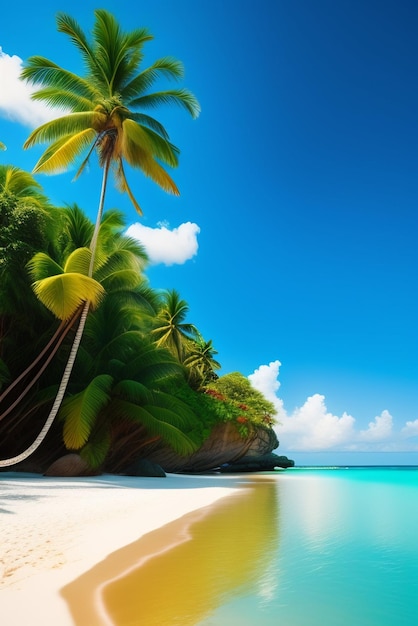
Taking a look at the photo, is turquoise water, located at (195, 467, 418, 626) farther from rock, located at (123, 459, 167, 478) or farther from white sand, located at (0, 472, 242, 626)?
rock, located at (123, 459, 167, 478)

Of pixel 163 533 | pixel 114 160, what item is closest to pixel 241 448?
pixel 114 160

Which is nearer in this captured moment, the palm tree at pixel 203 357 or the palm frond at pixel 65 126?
the palm frond at pixel 65 126

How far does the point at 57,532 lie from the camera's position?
5051 millimetres

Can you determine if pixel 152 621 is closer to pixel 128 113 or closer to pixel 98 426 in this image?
pixel 98 426

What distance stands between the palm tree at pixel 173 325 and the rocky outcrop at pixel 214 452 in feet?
17.3

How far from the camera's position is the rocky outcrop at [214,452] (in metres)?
21.3

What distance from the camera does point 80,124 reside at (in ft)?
41.7

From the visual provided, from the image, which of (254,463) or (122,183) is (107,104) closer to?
(122,183)

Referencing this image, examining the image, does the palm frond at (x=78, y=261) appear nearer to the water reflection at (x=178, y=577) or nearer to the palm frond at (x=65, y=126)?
the palm frond at (x=65, y=126)

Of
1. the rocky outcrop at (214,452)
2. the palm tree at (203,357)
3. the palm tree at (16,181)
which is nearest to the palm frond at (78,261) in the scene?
the palm tree at (16,181)

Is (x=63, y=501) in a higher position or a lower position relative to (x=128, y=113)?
lower

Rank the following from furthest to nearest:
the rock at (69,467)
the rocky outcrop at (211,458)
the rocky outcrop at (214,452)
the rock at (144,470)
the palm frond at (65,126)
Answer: the rocky outcrop at (214,452), the rock at (144,470), the rocky outcrop at (211,458), the rock at (69,467), the palm frond at (65,126)

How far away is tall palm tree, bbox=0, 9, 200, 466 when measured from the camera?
12477mm

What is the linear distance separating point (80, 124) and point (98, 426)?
917 cm
